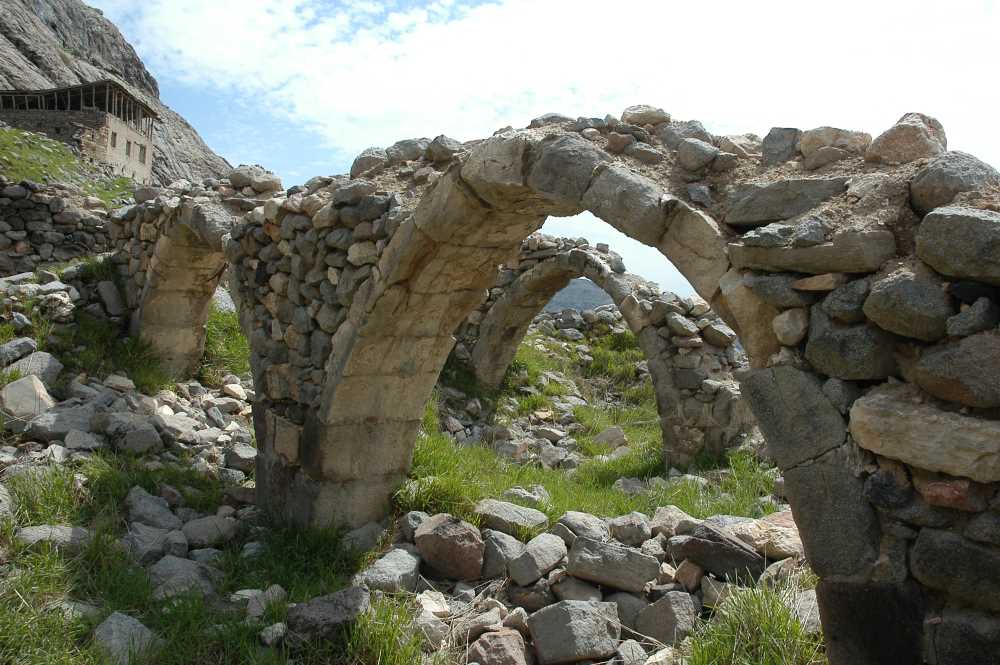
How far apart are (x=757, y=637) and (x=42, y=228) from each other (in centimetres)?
967

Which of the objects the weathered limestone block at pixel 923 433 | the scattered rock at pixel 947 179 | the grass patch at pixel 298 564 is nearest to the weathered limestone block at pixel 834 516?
the weathered limestone block at pixel 923 433

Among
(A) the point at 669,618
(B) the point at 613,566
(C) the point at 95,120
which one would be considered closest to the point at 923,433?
(A) the point at 669,618

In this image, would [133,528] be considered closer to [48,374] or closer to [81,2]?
[48,374]

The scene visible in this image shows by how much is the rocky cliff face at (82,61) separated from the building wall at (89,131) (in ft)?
13.3

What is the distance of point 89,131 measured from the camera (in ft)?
70.0

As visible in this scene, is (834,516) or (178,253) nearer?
(834,516)

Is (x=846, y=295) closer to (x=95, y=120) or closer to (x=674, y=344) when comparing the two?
(x=674, y=344)

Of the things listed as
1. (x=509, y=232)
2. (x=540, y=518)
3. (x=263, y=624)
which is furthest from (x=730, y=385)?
(x=263, y=624)

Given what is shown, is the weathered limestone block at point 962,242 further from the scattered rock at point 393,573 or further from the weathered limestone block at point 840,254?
the scattered rock at point 393,573

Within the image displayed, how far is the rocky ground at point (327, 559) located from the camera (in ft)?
10.8

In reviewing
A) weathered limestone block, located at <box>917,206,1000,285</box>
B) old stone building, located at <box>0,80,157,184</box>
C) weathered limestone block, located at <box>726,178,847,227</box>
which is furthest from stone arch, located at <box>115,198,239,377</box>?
old stone building, located at <box>0,80,157,184</box>

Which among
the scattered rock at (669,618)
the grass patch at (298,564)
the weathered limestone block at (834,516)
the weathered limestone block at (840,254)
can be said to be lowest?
the grass patch at (298,564)

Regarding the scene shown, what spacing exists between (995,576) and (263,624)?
2.91 m

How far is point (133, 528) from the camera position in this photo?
4527mm
